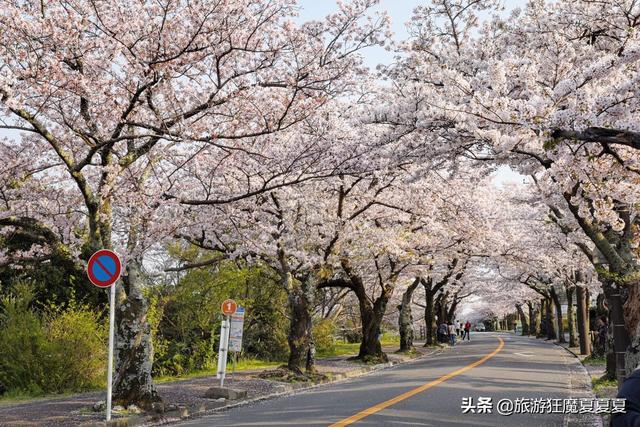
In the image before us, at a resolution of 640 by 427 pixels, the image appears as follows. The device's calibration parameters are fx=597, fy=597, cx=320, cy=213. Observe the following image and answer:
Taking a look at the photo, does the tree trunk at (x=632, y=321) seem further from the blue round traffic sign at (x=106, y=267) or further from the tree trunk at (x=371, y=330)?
the tree trunk at (x=371, y=330)

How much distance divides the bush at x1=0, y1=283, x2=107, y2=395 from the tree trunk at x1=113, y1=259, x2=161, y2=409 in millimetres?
4159

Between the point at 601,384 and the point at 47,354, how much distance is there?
14.2 m

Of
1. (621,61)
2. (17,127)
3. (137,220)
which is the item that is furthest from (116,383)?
(621,61)

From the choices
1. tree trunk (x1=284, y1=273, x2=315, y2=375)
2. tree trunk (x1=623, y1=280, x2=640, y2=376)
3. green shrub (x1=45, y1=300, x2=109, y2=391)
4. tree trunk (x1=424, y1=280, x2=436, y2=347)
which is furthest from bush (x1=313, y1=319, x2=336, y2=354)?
tree trunk (x1=623, y1=280, x2=640, y2=376)

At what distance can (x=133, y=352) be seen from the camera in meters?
11.5

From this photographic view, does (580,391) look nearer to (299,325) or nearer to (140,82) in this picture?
(299,325)

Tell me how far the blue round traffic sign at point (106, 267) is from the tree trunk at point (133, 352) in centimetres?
210

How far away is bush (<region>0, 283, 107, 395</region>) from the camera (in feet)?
49.0

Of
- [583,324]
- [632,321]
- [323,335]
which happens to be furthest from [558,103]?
[323,335]

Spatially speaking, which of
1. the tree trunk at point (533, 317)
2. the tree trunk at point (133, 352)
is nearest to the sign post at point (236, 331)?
the tree trunk at point (133, 352)

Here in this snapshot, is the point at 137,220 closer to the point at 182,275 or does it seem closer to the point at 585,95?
the point at 585,95

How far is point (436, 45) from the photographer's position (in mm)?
13188

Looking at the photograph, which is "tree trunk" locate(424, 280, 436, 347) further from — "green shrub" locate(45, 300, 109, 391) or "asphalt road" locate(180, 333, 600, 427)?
"green shrub" locate(45, 300, 109, 391)

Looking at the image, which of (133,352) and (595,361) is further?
(595,361)
